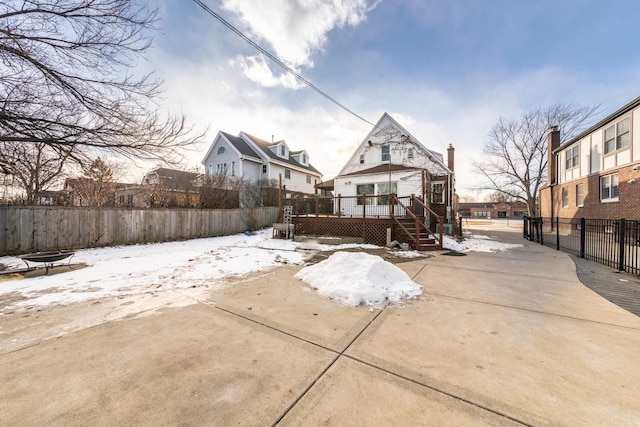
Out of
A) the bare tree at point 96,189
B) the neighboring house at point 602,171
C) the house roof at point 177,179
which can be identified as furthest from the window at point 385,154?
the bare tree at point 96,189

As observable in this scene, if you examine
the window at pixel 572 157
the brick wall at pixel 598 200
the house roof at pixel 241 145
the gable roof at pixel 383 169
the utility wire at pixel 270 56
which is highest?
the house roof at pixel 241 145

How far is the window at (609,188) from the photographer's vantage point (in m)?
12.1

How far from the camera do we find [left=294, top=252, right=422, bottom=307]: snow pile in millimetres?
3838

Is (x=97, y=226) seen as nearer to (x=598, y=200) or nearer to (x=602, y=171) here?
(x=602, y=171)

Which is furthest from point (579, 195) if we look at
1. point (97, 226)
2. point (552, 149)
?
point (97, 226)

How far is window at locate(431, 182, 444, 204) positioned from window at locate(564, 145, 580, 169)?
9.32m

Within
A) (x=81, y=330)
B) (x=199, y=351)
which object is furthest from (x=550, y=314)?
A: (x=81, y=330)

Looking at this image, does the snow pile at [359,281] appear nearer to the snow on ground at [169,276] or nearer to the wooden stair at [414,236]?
the snow on ground at [169,276]

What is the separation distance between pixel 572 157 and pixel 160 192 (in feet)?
85.2

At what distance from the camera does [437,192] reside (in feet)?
49.8

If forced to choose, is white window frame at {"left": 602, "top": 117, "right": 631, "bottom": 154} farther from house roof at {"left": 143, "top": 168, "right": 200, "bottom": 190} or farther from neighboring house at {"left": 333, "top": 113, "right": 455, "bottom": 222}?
house roof at {"left": 143, "top": 168, "right": 200, "bottom": 190}

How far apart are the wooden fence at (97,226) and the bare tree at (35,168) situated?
1.78 m

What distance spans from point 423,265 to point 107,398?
6566 mm

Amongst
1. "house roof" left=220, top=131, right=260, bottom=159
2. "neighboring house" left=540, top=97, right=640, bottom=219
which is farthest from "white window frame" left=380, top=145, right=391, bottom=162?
"house roof" left=220, top=131, right=260, bottom=159
